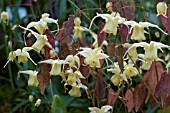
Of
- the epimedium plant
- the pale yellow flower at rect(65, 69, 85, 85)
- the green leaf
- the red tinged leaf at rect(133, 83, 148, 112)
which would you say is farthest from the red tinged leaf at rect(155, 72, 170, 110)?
the green leaf

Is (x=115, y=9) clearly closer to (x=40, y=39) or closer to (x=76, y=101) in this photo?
(x=40, y=39)

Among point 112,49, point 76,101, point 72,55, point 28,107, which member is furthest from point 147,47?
point 28,107

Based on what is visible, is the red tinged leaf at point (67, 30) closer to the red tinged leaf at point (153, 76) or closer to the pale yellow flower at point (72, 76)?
the pale yellow flower at point (72, 76)

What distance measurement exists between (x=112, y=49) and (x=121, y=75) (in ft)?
0.42

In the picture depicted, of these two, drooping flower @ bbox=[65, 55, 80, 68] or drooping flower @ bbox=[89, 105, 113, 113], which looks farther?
drooping flower @ bbox=[89, 105, 113, 113]

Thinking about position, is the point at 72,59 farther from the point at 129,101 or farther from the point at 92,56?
the point at 129,101

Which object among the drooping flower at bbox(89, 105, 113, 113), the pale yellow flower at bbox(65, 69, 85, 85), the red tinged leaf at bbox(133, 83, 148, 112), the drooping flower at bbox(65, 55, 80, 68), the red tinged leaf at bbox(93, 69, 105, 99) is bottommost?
the drooping flower at bbox(89, 105, 113, 113)

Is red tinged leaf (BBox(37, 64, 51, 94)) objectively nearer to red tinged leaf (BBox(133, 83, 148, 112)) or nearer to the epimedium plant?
the epimedium plant

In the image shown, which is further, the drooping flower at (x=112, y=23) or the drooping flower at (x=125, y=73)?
the drooping flower at (x=125, y=73)

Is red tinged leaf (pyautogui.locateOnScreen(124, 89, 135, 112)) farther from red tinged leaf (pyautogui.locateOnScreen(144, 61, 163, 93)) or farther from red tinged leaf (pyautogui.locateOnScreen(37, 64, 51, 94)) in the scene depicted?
red tinged leaf (pyautogui.locateOnScreen(37, 64, 51, 94))

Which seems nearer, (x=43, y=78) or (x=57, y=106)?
(x=43, y=78)

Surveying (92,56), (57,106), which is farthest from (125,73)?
(57,106)

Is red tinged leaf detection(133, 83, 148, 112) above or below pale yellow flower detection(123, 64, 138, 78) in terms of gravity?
below

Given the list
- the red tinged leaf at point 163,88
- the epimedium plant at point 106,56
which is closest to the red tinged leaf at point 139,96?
the epimedium plant at point 106,56
